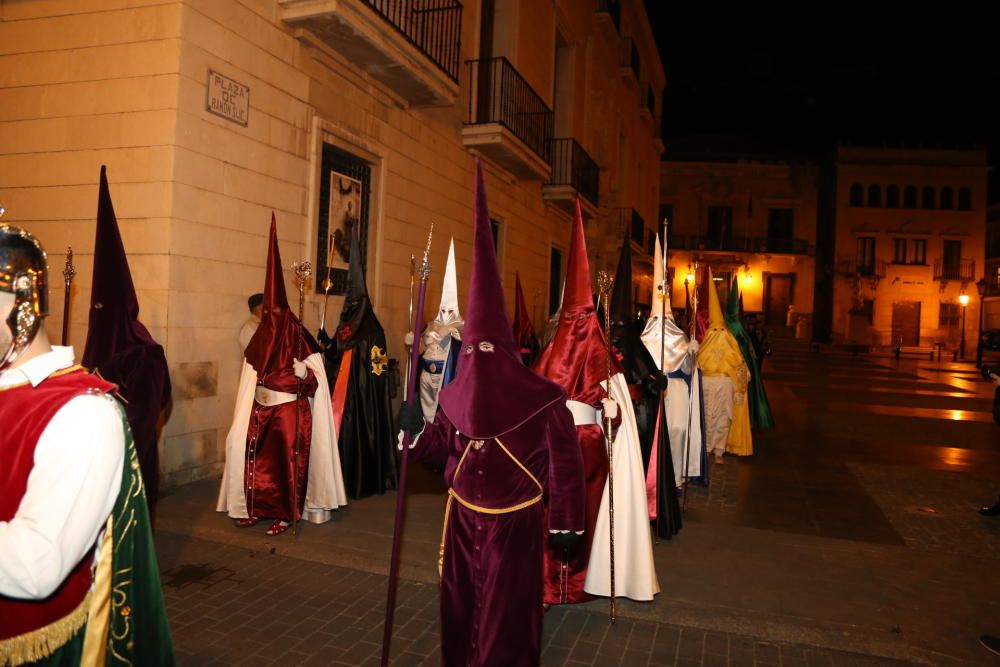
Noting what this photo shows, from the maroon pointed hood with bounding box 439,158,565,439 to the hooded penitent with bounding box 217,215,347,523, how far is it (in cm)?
289

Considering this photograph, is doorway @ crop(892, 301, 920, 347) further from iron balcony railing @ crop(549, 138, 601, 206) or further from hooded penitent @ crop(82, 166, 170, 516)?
hooded penitent @ crop(82, 166, 170, 516)

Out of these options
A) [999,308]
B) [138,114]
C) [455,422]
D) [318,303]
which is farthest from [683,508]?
[999,308]

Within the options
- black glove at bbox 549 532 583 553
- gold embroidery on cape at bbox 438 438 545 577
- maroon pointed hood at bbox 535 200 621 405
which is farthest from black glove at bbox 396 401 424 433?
maroon pointed hood at bbox 535 200 621 405

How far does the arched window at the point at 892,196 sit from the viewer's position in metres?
40.0

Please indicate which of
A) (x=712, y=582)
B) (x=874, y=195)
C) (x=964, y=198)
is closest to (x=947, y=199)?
(x=964, y=198)

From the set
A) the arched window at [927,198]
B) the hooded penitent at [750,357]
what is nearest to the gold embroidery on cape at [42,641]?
the hooded penitent at [750,357]

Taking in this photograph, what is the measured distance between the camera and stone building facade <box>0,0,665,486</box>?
20.6 feet

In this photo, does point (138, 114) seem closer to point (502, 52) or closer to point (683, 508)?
point (683, 508)

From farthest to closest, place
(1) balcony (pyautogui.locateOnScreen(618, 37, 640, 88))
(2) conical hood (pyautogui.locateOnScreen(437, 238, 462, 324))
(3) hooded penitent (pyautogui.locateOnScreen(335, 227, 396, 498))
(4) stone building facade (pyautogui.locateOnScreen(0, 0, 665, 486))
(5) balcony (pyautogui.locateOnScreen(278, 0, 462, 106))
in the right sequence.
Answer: (1) balcony (pyautogui.locateOnScreen(618, 37, 640, 88)) < (5) balcony (pyautogui.locateOnScreen(278, 0, 462, 106)) < (3) hooded penitent (pyautogui.locateOnScreen(335, 227, 396, 498)) < (4) stone building facade (pyautogui.locateOnScreen(0, 0, 665, 486)) < (2) conical hood (pyautogui.locateOnScreen(437, 238, 462, 324))

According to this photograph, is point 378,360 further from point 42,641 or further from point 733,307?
point 733,307

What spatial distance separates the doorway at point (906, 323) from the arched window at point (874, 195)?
19.6ft

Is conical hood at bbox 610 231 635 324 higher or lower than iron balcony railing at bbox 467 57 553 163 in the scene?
lower

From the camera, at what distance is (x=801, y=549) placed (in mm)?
5363

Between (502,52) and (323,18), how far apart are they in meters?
6.91
